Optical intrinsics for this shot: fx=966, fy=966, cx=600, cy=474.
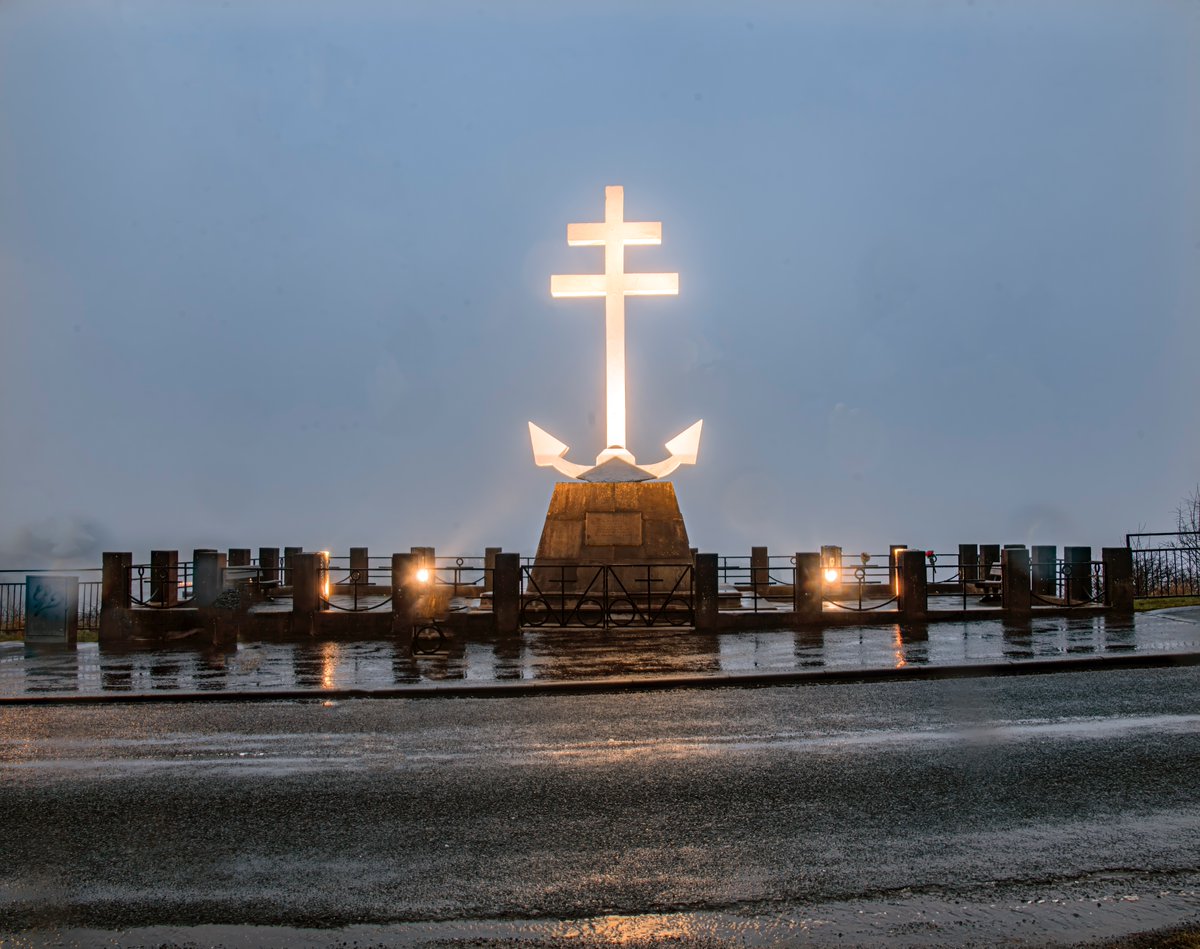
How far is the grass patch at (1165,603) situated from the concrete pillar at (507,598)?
1259 cm

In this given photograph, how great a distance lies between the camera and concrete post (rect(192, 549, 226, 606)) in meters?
18.3

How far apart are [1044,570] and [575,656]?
Answer: 14172mm

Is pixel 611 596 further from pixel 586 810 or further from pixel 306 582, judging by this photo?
pixel 586 810

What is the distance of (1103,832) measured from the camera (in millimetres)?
5699

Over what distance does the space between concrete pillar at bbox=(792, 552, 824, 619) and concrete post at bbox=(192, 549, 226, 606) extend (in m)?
A: 10.9

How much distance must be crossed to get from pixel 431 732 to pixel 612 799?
298 centimetres

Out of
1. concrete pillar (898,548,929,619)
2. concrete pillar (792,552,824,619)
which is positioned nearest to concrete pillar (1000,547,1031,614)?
concrete pillar (898,548,929,619)

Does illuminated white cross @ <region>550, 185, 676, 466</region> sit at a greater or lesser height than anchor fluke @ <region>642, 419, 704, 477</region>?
greater

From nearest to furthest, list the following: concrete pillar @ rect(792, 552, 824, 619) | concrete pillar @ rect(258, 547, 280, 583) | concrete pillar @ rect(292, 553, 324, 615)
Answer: concrete pillar @ rect(292, 553, 324, 615) → concrete pillar @ rect(792, 552, 824, 619) → concrete pillar @ rect(258, 547, 280, 583)

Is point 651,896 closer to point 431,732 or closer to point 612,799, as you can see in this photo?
point 612,799

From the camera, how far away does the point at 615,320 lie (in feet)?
71.8

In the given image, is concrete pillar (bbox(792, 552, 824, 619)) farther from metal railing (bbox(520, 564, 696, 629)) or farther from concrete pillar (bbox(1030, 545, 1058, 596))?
concrete pillar (bbox(1030, 545, 1058, 596))

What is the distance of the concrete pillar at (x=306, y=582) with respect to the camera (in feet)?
57.0

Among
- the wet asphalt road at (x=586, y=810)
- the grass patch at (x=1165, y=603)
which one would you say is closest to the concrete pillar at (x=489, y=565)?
the grass patch at (x=1165, y=603)
